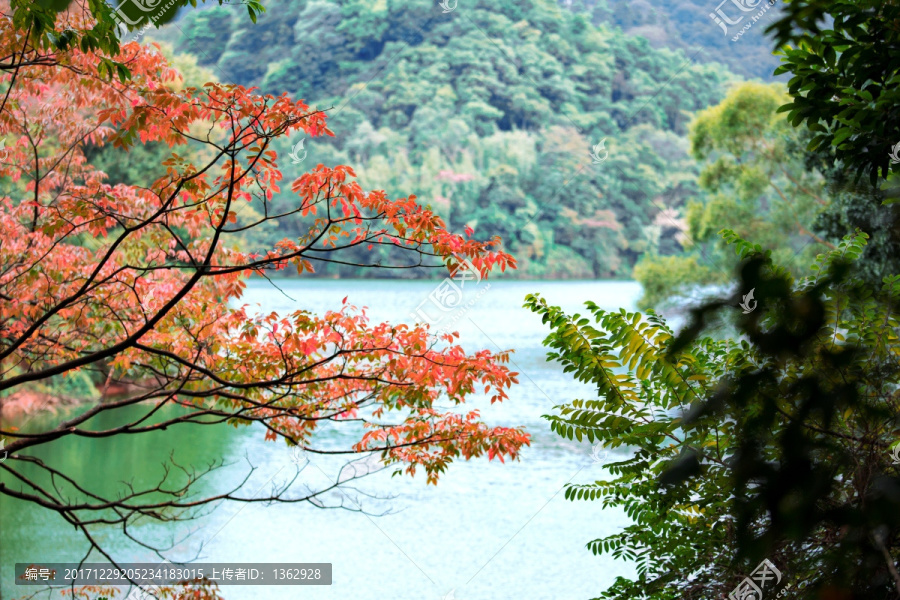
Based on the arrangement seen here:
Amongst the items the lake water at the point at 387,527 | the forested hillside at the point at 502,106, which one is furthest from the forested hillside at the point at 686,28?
the lake water at the point at 387,527

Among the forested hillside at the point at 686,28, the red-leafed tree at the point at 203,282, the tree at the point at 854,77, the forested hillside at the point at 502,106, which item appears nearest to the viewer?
the tree at the point at 854,77

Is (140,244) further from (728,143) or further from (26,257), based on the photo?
(728,143)

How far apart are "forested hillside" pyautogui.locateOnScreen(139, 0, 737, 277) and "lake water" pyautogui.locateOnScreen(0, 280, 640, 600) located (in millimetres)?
15205

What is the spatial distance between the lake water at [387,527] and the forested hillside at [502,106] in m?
15.2

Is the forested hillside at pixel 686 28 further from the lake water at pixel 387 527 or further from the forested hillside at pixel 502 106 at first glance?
the lake water at pixel 387 527

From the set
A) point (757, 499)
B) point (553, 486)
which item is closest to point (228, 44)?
point (553, 486)

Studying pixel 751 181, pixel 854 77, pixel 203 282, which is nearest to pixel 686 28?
pixel 751 181

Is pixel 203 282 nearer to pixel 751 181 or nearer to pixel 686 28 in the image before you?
pixel 751 181

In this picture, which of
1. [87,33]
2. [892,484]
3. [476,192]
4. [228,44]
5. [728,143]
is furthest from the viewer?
[228,44]

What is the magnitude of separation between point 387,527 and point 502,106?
25219 millimetres

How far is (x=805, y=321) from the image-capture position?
1124mm

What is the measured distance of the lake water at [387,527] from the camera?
765cm

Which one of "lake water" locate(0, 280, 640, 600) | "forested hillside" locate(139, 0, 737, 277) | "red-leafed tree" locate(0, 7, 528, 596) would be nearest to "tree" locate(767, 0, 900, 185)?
"red-leafed tree" locate(0, 7, 528, 596)

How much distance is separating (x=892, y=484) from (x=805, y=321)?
25 cm
